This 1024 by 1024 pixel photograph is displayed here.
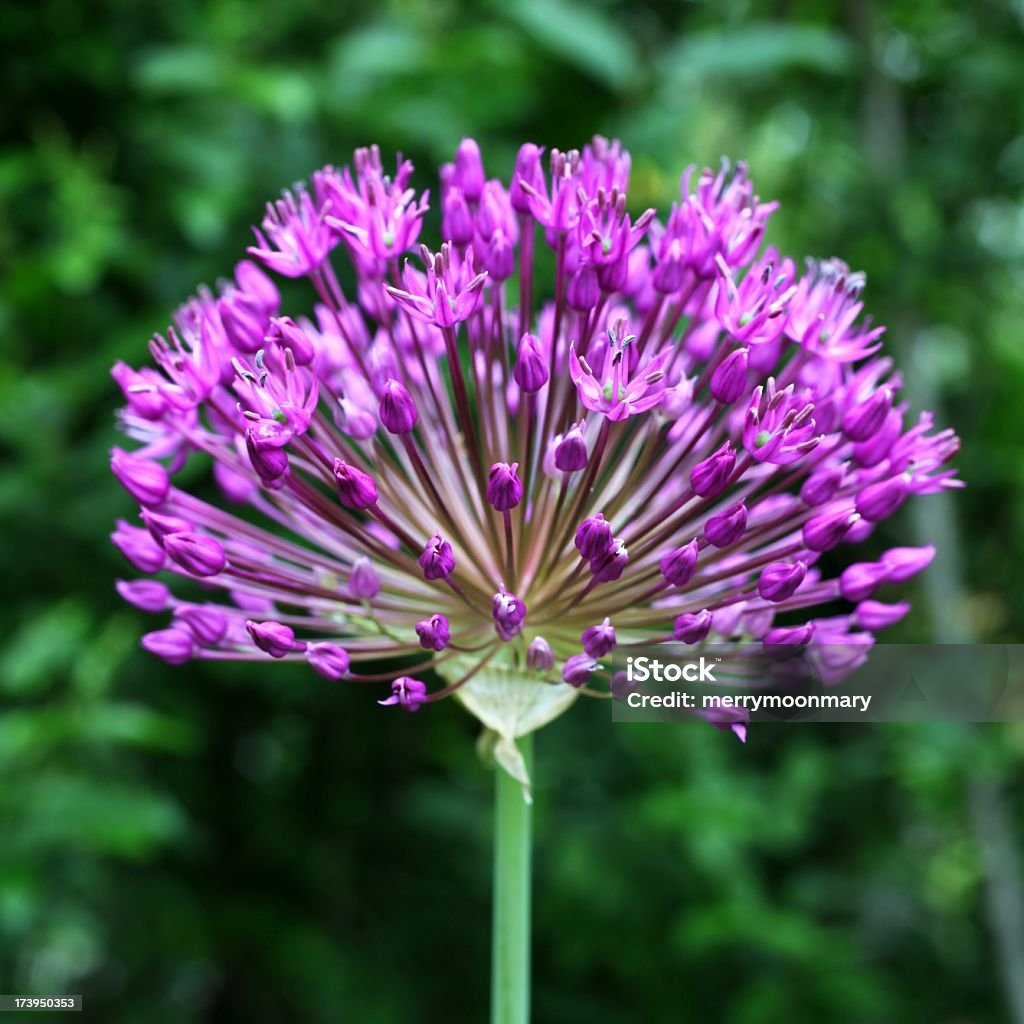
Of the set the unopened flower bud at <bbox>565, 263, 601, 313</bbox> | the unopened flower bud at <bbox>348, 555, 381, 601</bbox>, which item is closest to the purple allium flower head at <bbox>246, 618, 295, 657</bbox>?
the unopened flower bud at <bbox>348, 555, 381, 601</bbox>

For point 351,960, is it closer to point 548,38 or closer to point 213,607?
point 213,607

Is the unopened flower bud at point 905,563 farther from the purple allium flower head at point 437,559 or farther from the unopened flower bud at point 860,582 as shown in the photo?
the purple allium flower head at point 437,559

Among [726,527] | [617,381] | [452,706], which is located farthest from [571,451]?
[452,706]

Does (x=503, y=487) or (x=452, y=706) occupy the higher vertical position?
(x=452, y=706)

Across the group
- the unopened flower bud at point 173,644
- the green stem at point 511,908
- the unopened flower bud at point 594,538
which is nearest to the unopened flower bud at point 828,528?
the unopened flower bud at point 594,538

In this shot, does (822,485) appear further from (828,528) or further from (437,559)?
(437,559)

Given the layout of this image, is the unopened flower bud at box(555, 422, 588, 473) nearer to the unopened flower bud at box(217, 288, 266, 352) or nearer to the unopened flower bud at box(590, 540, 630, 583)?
the unopened flower bud at box(590, 540, 630, 583)

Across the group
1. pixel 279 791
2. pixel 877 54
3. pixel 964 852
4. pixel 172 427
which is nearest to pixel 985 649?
pixel 964 852
